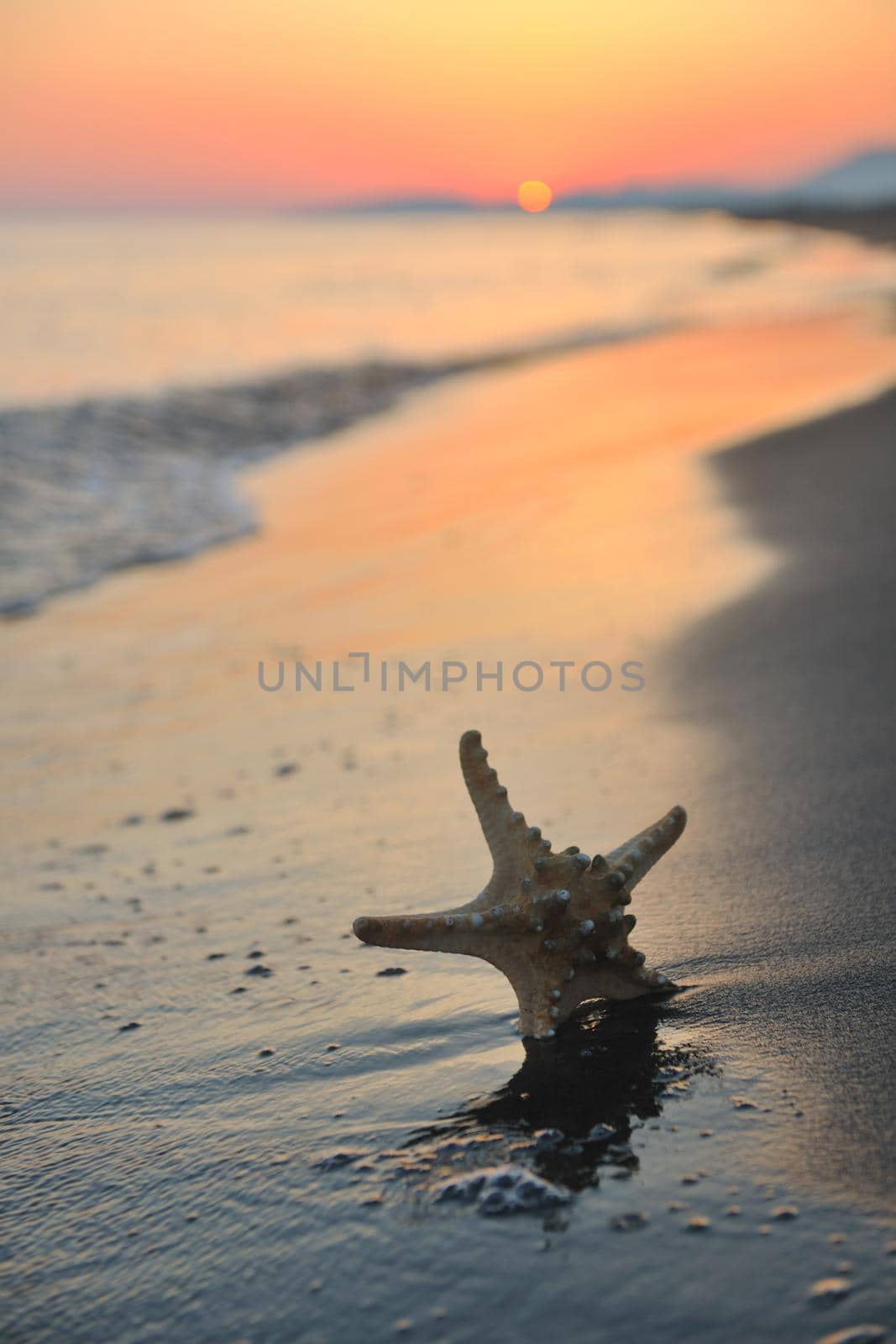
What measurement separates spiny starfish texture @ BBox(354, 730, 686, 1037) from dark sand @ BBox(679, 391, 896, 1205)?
0.33m

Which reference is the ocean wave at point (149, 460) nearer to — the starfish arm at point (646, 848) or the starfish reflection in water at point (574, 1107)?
the starfish arm at point (646, 848)

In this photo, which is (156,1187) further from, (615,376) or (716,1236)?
(615,376)

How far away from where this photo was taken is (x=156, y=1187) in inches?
95.8

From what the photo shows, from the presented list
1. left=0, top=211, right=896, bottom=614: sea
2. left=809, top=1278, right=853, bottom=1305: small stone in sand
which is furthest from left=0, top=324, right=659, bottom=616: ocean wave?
left=809, top=1278, right=853, bottom=1305: small stone in sand

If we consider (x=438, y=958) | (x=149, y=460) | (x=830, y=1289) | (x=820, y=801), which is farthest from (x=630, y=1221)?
(x=149, y=460)

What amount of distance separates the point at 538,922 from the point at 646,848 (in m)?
0.35

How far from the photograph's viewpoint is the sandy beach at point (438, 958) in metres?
2.13

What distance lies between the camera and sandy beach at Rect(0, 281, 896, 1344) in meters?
2.13

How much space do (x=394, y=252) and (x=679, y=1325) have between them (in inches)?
2506

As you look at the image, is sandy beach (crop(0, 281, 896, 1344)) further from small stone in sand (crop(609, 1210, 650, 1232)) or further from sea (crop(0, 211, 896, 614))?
sea (crop(0, 211, 896, 614))

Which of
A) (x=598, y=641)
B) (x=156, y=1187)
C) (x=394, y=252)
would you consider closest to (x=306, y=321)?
(x=598, y=641)

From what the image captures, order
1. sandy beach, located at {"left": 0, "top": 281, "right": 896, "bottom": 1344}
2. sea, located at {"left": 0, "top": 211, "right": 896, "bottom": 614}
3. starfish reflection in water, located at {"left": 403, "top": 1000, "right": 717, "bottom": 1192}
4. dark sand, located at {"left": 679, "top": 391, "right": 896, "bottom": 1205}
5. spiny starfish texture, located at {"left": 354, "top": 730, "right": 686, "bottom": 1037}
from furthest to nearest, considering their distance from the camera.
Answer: sea, located at {"left": 0, "top": 211, "right": 896, "bottom": 614}, spiny starfish texture, located at {"left": 354, "top": 730, "right": 686, "bottom": 1037}, dark sand, located at {"left": 679, "top": 391, "right": 896, "bottom": 1205}, starfish reflection in water, located at {"left": 403, "top": 1000, "right": 717, "bottom": 1192}, sandy beach, located at {"left": 0, "top": 281, "right": 896, "bottom": 1344}

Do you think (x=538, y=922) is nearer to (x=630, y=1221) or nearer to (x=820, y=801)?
(x=630, y=1221)

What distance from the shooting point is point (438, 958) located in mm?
3303
